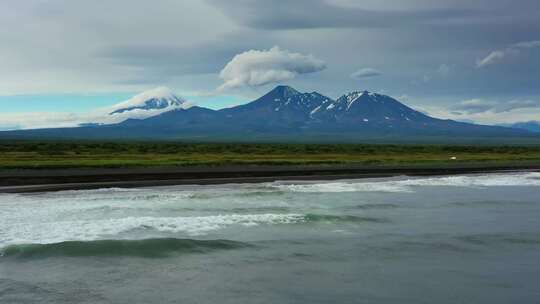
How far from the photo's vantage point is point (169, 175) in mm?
47625

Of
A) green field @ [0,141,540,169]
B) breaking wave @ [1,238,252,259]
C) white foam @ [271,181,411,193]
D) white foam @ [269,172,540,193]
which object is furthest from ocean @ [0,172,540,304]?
green field @ [0,141,540,169]

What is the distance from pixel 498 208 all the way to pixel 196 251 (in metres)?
20.0

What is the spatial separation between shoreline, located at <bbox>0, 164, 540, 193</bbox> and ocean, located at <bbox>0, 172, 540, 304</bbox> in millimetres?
5122

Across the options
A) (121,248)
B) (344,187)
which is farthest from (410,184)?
(121,248)

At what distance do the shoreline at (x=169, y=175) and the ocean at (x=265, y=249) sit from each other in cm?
512

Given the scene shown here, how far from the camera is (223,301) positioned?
14.7 m

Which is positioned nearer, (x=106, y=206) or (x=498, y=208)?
(x=106, y=206)

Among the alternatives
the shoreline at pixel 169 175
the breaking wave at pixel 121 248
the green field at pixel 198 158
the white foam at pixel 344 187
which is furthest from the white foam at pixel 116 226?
the green field at pixel 198 158

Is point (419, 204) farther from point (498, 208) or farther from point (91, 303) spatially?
point (91, 303)

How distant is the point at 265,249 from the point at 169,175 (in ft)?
92.0

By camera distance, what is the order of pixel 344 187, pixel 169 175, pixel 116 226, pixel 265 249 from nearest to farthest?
pixel 265 249, pixel 116 226, pixel 344 187, pixel 169 175

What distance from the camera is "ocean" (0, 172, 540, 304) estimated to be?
15555 millimetres

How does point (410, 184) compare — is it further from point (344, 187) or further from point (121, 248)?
point (121, 248)

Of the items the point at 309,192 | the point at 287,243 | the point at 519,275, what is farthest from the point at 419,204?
the point at 519,275
